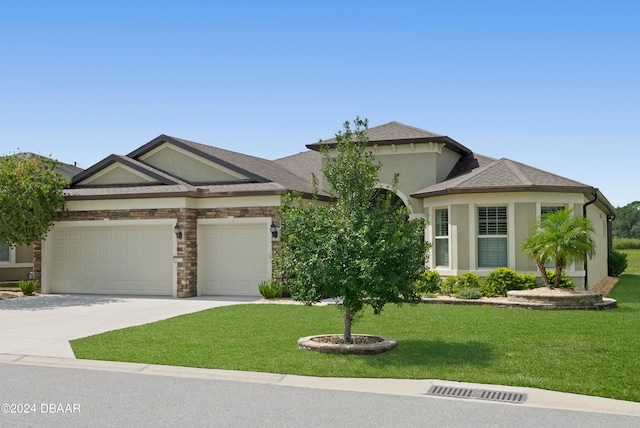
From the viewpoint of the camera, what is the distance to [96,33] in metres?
15.4

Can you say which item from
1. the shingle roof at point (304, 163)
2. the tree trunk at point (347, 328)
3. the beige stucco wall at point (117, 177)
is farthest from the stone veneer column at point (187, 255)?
the tree trunk at point (347, 328)

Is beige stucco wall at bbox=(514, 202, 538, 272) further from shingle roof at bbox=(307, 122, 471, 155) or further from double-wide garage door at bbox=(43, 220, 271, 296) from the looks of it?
double-wide garage door at bbox=(43, 220, 271, 296)

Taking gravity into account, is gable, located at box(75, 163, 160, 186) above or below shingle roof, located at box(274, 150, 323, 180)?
below

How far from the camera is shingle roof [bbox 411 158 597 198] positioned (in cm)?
1720

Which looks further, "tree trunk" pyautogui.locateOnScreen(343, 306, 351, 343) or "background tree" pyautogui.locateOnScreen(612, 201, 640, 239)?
"background tree" pyautogui.locateOnScreen(612, 201, 640, 239)

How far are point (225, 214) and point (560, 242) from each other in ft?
31.1

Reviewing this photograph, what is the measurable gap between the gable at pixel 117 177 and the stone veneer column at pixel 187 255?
1.89 m

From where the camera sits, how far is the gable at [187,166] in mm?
19792

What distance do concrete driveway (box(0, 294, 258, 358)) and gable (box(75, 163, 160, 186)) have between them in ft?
12.2

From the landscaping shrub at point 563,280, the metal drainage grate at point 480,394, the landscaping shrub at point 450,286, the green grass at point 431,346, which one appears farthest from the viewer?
the landscaping shrub at point 450,286

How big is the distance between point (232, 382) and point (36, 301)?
12198mm

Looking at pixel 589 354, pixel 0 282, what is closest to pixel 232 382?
pixel 589 354

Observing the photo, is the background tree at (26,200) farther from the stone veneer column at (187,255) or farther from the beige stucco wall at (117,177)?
the stone veneer column at (187,255)

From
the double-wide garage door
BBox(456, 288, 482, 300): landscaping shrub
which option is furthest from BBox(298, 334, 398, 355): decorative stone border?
the double-wide garage door
